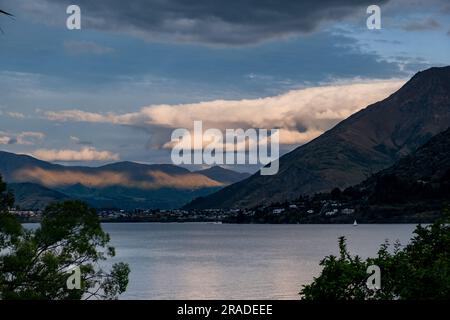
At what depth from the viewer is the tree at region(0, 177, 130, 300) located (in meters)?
48.1

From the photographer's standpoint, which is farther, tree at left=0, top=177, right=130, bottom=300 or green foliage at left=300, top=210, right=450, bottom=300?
tree at left=0, top=177, right=130, bottom=300

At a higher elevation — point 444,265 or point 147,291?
point 444,265

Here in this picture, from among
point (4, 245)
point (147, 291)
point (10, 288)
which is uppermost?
point (4, 245)

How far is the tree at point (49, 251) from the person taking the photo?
4809cm

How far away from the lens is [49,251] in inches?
2071

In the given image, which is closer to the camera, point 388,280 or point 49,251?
point 388,280

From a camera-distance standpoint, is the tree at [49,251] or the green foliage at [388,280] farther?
the tree at [49,251]

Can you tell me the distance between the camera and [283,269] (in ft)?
573

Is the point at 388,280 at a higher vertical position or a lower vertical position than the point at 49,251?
lower
